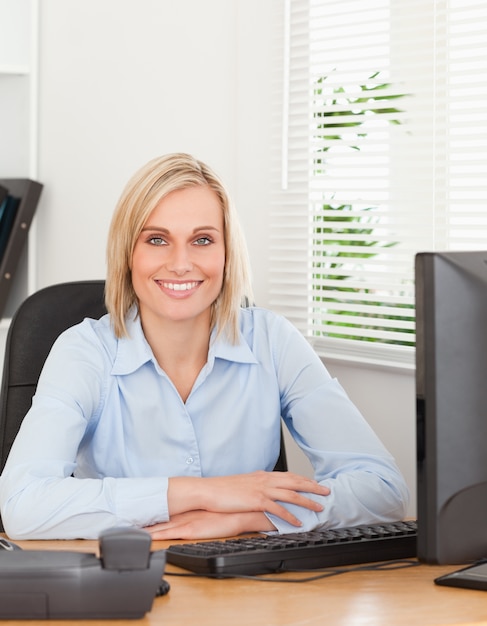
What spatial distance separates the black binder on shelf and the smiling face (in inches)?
45.6

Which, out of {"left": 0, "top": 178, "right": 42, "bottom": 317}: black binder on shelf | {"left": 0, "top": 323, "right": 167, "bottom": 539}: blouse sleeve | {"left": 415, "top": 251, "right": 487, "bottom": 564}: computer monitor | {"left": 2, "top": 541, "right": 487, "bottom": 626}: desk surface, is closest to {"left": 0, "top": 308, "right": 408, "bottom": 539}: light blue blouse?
{"left": 0, "top": 323, "right": 167, "bottom": 539}: blouse sleeve

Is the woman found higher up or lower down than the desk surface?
higher up

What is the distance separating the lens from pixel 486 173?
2.28 meters

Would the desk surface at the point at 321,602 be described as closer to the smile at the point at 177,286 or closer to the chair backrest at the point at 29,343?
the smile at the point at 177,286

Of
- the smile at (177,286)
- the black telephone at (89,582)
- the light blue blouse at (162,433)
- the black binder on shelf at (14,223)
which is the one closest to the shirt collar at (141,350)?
the light blue blouse at (162,433)

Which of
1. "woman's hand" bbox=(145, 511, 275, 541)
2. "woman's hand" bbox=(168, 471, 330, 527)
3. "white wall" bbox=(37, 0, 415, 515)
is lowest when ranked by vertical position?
"woman's hand" bbox=(145, 511, 275, 541)

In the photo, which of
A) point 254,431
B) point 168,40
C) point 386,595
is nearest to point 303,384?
point 254,431

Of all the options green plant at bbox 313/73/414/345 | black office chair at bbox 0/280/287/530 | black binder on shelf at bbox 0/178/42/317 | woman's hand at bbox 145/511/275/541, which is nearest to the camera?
woman's hand at bbox 145/511/275/541

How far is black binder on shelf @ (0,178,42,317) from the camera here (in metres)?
3.06

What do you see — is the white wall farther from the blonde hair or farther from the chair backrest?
the chair backrest

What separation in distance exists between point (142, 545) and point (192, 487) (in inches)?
20.0

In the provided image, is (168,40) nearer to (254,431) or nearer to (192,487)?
(254,431)

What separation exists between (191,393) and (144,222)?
1.11 ft

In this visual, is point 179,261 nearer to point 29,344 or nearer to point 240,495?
point 29,344
